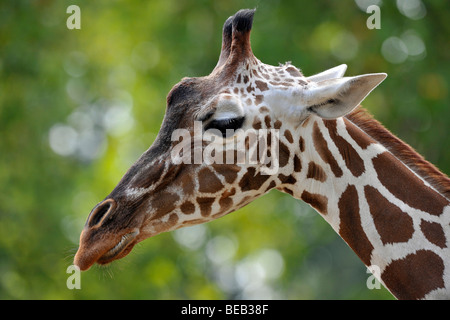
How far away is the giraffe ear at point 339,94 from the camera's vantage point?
514 centimetres

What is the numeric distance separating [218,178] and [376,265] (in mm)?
1342

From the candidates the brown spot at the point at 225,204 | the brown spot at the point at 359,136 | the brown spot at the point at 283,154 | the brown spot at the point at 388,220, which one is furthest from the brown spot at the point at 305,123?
the brown spot at the point at 225,204

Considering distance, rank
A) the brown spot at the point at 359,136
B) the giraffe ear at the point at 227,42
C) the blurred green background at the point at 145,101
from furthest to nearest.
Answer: the blurred green background at the point at 145,101
the giraffe ear at the point at 227,42
the brown spot at the point at 359,136

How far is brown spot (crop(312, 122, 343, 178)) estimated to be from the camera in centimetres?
550

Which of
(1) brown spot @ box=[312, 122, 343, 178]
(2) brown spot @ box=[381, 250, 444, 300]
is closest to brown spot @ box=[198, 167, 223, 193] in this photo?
(1) brown spot @ box=[312, 122, 343, 178]

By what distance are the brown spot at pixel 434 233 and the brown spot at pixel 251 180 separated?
4.01 feet

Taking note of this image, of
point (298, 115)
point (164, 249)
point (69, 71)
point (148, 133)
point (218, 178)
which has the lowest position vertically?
point (164, 249)

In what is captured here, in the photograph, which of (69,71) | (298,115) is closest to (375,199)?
(298,115)

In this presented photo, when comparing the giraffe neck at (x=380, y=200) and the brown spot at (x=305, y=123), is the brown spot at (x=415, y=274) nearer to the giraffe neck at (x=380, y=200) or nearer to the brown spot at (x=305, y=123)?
the giraffe neck at (x=380, y=200)

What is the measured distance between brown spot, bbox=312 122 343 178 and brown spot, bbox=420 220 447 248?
2.40ft

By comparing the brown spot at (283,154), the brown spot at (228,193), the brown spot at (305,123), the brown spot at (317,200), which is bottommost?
the brown spot at (317,200)

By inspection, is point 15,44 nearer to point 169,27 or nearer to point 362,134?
point 169,27

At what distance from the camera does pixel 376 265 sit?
208 inches

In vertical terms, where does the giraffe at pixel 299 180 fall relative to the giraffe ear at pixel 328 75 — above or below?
below
